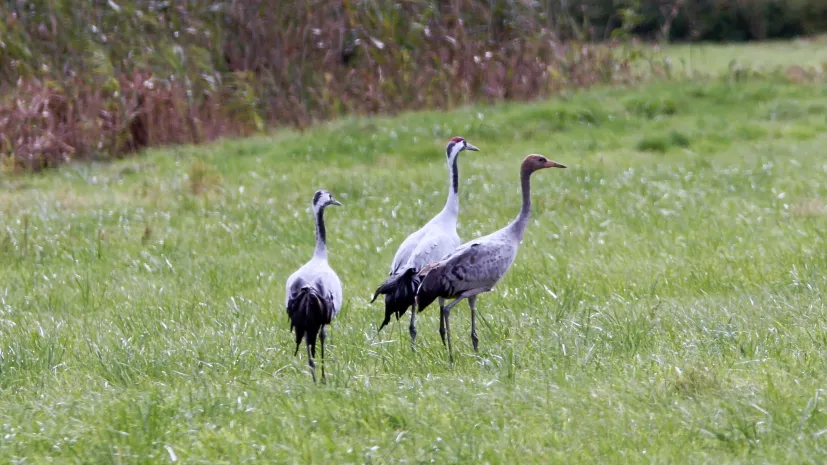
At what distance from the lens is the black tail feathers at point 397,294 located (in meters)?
6.99

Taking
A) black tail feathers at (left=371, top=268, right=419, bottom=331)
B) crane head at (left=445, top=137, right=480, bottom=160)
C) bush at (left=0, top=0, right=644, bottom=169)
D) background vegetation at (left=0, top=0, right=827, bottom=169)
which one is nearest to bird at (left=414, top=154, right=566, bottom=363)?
black tail feathers at (left=371, top=268, right=419, bottom=331)

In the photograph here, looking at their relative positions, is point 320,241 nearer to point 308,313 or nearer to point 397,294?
point 397,294

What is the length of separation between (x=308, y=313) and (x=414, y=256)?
1.62 metres

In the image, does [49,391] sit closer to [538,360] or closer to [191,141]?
[538,360]

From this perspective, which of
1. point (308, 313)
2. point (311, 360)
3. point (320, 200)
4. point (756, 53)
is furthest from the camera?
point (756, 53)

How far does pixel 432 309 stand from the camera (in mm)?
8367

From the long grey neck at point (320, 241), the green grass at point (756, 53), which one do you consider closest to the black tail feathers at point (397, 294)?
the long grey neck at point (320, 241)

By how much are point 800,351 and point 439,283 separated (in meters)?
2.04

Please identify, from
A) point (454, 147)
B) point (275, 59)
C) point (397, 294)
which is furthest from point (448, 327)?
point (275, 59)

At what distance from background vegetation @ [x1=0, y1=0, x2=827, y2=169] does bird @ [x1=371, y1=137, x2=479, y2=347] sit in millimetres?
8478

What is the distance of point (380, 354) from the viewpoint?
6.47m

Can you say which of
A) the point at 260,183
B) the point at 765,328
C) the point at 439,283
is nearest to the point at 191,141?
the point at 260,183

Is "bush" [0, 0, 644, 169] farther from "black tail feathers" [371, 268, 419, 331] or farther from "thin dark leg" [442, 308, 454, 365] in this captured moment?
"thin dark leg" [442, 308, 454, 365]

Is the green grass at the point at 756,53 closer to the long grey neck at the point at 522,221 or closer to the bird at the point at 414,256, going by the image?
the bird at the point at 414,256
